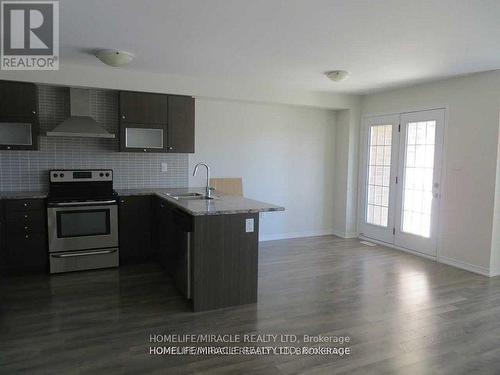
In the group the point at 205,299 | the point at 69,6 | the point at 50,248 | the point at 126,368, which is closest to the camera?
the point at 126,368

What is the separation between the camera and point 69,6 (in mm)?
2580

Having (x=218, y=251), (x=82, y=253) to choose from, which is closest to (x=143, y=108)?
(x=82, y=253)

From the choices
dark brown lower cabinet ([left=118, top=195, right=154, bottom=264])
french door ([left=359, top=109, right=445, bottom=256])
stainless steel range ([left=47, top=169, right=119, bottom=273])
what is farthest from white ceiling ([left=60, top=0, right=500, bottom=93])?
dark brown lower cabinet ([left=118, top=195, right=154, bottom=264])

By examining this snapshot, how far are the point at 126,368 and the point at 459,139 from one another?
14.9 feet

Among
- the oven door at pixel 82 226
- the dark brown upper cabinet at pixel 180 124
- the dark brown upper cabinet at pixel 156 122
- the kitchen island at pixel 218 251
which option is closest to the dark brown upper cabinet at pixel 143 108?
the dark brown upper cabinet at pixel 156 122

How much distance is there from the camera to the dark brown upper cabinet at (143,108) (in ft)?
14.9

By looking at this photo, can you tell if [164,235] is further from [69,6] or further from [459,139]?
[459,139]

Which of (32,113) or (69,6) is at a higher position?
(69,6)

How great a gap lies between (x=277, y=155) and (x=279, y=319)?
330 cm

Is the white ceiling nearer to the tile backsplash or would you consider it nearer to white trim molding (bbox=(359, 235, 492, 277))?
the tile backsplash

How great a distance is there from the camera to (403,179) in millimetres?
5324

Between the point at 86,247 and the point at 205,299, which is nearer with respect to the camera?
the point at 205,299

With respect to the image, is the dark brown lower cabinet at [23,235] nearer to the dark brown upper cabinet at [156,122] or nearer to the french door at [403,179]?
the dark brown upper cabinet at [156,122]

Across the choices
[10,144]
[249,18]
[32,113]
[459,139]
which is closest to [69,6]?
[249,18]
